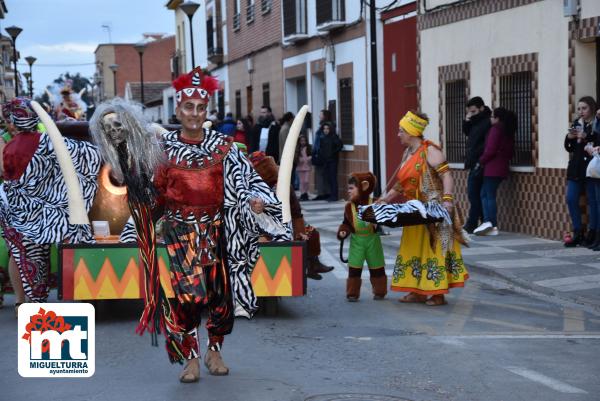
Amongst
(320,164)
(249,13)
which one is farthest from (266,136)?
(249,13)

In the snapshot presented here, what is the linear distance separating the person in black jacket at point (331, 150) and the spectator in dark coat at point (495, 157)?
26.8 ft

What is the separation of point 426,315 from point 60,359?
4065 mm

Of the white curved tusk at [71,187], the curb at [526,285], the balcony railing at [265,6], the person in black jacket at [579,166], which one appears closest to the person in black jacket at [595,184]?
the person in black jacket at [579,166]

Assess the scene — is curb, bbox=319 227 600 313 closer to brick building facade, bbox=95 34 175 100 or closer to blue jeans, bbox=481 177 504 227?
blue jeans, bbox=481 177 504 227

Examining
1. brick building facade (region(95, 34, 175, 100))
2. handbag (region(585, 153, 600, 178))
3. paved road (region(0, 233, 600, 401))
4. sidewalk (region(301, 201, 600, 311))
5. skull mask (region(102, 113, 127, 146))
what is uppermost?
brick building facade (region(95, 34, 175, 100))

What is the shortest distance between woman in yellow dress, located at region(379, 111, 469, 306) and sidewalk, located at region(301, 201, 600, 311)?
4.08ft

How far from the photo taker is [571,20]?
14719 millimetres

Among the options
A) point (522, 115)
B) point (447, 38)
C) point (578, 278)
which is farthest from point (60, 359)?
point (447, 38)

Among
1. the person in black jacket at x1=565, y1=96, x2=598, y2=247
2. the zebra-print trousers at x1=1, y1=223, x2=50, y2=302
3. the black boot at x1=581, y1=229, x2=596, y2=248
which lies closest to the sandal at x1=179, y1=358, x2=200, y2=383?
the zebra-print trousers at x1=1, y1=223, x2=50, y2=302

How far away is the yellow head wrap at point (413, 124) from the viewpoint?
10367mm

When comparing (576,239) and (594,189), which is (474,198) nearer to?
(576,239)

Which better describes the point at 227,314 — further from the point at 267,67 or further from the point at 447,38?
the point at 267,67

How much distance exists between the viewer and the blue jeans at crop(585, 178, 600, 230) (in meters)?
13.7

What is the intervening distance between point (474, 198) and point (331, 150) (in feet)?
26.0
